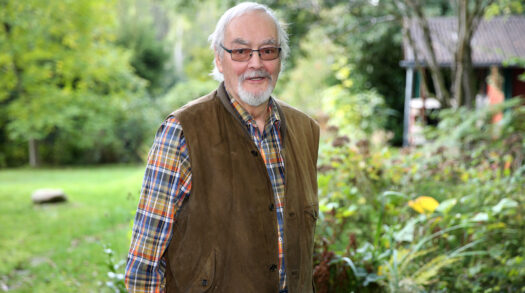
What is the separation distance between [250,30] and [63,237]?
5979mm

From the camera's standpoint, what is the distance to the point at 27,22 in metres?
9.98

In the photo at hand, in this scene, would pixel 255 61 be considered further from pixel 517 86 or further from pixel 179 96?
pixel 179 96

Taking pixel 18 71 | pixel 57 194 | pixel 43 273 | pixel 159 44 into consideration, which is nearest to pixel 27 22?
pixel 18 71

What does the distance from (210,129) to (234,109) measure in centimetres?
15

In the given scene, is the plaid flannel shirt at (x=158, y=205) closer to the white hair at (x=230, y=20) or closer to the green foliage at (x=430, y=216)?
the white hair at (x=230, y=20)

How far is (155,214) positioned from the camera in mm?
1788

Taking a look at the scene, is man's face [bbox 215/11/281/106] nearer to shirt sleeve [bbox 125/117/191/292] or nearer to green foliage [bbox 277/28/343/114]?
shirt sleeve [bbox 125/117/191/292]

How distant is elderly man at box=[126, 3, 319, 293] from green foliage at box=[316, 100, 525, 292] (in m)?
1.03

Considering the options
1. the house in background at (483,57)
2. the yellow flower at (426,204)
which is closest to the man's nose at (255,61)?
the yellow flower at (426,204)

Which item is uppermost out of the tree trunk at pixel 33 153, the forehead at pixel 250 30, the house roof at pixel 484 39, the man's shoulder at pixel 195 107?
the house roof at pixel 484 39

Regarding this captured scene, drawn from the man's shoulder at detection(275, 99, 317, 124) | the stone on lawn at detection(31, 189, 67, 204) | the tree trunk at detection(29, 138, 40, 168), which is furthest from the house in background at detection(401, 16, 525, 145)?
the tree trunk at detection(29, 138, 40, 168)

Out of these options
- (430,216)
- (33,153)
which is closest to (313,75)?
(33,153)

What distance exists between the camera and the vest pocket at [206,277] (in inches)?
70.4

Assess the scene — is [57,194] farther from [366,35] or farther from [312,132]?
[366,35]
